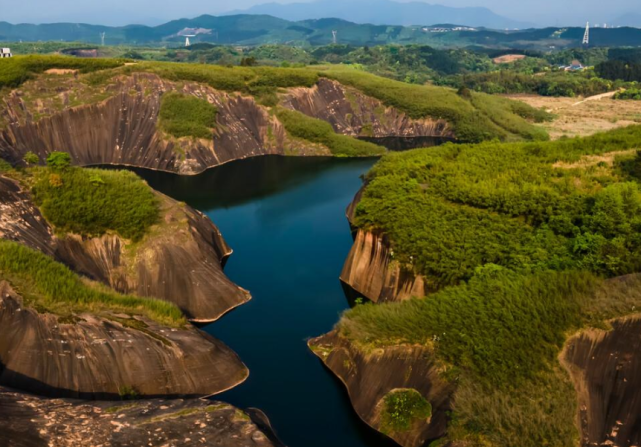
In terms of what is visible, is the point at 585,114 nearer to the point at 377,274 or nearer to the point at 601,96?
the point at 601,96

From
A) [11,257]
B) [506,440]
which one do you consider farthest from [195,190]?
[506,440]

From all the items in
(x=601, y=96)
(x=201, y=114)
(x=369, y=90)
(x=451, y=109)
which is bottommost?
(x=201, y=114)

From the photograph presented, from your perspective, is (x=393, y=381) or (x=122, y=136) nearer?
(x=393, y=381)

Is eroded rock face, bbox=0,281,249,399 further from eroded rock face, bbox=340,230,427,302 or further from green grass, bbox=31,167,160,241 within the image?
eroded rock face, bbox=340,230,427,302

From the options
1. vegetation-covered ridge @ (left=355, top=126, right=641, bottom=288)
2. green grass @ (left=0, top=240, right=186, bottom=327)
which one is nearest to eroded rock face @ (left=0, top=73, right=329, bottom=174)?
vegetation-covered ridge @ (left=355, top=126, right=641, bottom=288)

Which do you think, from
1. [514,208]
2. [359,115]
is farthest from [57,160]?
[359,115]

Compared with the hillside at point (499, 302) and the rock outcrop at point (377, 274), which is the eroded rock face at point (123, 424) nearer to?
the hillside at point (499, 302)
